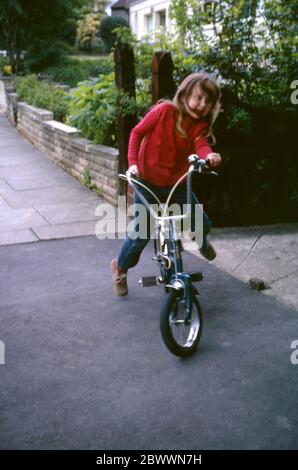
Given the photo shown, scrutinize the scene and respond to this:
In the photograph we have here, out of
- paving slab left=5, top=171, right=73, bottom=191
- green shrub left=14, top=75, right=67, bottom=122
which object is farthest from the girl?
green shrub left=14, top=75, right=67, bottom=122

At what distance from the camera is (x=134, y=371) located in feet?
11.6

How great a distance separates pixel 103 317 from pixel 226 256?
170 cm

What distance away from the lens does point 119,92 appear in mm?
6422

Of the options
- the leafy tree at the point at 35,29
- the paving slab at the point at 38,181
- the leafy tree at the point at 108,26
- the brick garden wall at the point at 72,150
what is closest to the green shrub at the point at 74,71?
the leafy tree at the point at 35,29

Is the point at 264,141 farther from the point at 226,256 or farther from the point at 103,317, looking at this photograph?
the point at 103,317

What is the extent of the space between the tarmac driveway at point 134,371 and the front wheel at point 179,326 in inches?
3.9

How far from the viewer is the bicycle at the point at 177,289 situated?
3566mm

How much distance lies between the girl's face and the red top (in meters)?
0.10

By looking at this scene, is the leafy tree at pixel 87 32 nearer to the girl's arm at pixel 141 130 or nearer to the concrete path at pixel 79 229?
the concrete path at pixel 79 229

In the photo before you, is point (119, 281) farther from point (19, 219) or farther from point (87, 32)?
point (87, 32)

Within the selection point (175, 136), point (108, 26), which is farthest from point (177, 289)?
point (108, 26)

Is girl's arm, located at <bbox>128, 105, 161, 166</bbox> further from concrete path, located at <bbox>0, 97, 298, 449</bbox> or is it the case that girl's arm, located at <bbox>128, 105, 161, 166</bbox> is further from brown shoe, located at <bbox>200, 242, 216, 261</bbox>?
concrete path, located at <bbox>0, 97, 298, 449</bbox>

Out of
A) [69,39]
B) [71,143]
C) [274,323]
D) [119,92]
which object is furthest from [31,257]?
[69,39]

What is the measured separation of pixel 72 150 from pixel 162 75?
3.42 metres
